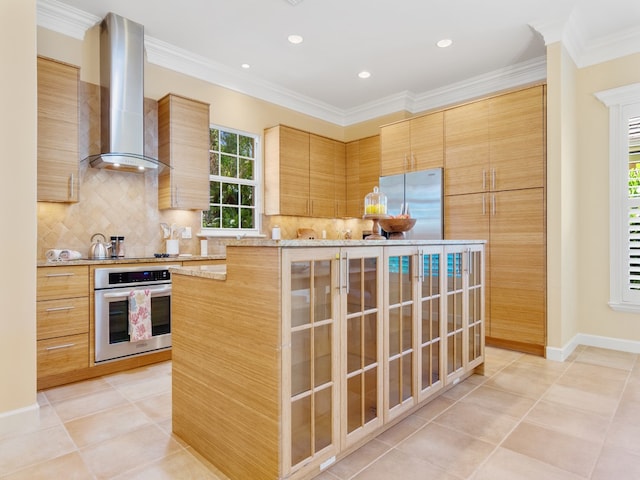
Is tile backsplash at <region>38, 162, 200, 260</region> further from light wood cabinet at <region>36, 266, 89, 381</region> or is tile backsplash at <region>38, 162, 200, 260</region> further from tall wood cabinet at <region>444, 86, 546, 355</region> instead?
tall wood cabinet at <region>444, 86, 546, 355</region>

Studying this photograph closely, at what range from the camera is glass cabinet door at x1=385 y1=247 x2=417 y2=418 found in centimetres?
200

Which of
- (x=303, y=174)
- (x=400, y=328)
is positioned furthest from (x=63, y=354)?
(x=303, y=174)

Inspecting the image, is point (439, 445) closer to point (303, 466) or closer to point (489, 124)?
point (303, 466)

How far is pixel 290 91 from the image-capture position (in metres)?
5.01

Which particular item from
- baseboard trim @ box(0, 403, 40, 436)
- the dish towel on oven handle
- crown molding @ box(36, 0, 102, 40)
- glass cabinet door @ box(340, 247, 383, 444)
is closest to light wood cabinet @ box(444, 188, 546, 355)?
glass cabinet door @ box(340, 247, 383, 444)

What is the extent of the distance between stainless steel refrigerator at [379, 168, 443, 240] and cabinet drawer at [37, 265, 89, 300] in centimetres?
319

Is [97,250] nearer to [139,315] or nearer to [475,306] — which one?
[139,315]

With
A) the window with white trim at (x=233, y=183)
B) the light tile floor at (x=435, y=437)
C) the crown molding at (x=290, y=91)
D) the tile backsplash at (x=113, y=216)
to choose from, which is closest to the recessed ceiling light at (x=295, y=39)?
the crown molding at (x=290, y=91)

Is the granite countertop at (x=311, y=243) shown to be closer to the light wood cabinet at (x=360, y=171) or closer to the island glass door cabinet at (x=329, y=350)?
the island glass door cabinet at (x=329, y=350)

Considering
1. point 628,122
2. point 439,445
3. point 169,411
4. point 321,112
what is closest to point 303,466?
point 439,445

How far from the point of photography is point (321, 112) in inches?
219

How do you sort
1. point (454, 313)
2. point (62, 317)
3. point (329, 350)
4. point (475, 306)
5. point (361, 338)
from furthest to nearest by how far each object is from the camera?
point (475, 306) → point (62, 317) → point (454, 313) → point (361, 338) → point (329, 350)

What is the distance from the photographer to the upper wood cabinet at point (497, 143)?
3523 millimetres

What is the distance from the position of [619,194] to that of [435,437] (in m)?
3.11
